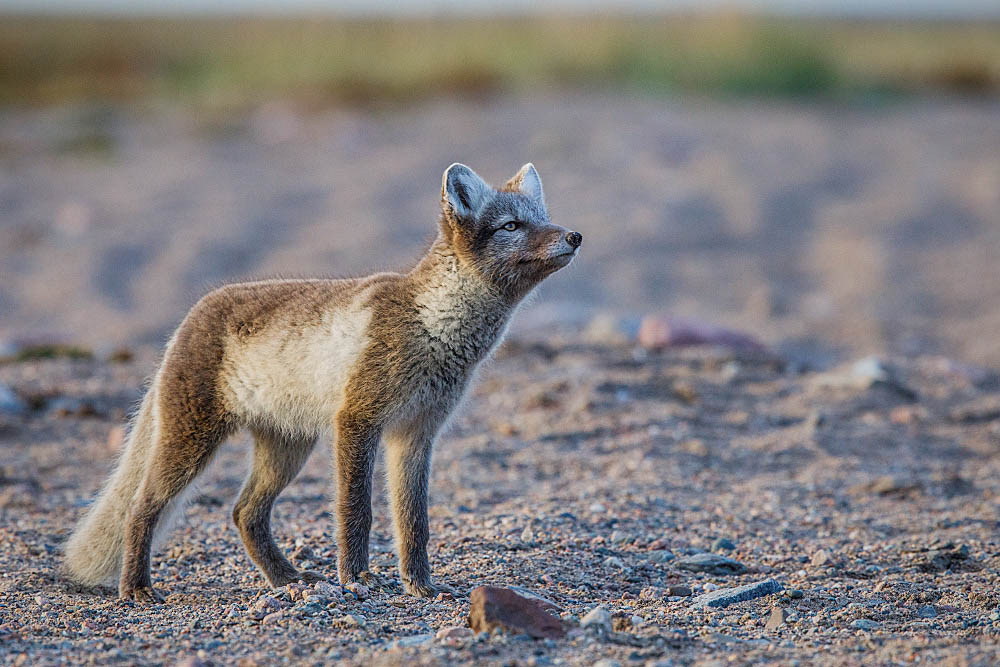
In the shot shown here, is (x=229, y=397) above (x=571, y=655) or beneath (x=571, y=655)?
above

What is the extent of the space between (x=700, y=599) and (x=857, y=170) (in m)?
13.1

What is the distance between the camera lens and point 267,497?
532 cm

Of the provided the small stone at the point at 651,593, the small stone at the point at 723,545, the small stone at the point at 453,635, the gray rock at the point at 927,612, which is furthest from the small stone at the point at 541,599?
the gray rock at the point at 927,612

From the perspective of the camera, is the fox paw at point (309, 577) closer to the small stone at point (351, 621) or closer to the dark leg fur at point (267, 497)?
the dark leg fur at point (267, 497)

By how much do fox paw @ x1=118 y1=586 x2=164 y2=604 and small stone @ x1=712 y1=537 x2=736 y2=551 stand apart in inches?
100

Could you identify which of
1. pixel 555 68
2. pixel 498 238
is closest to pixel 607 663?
pixel 498 238

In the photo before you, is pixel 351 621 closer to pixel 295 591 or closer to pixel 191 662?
pixel 295 591

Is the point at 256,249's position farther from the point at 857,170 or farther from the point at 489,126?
the point at 857,170

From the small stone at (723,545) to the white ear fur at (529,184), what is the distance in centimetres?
183

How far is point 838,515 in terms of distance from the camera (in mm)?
6156

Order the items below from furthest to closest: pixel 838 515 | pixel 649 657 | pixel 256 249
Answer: pixel 256 249 → pixel 838 515 → pixel 649 657

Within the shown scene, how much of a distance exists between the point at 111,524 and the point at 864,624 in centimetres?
325

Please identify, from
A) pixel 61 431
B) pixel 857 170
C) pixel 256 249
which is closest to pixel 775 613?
pixel 61 431

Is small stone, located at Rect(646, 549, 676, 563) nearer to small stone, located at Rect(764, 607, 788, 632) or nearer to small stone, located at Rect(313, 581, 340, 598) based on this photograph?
small stone, located at Rect(764, 607, 788, 632)
